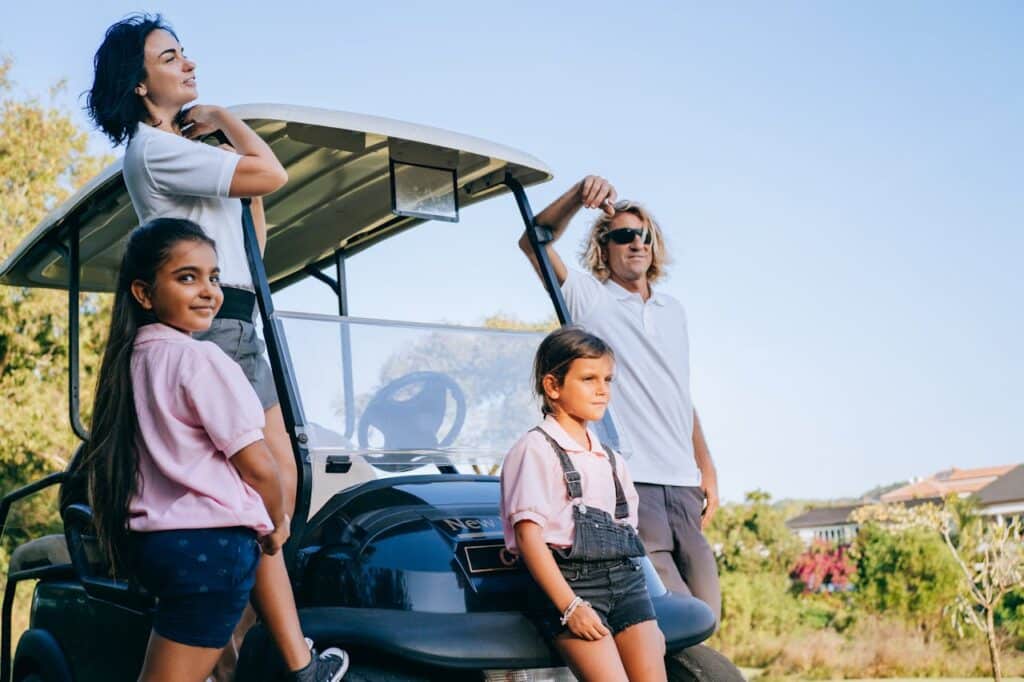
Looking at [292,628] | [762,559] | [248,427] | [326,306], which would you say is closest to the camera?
[248,427]

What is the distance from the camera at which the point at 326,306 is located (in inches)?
191

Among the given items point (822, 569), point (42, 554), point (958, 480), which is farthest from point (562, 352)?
point (958, 480)

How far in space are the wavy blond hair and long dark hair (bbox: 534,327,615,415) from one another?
1.23 metres

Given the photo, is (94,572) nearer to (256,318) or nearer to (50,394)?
(256,318)

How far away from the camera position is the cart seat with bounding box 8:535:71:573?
405cm

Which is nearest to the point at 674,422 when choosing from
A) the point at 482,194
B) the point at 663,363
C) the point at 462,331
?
the point at 663,363

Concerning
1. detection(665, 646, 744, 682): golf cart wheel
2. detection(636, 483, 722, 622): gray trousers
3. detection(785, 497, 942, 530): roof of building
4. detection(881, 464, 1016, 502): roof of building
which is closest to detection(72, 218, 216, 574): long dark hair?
detection(665, 646, 744, 682): golf cart wheel

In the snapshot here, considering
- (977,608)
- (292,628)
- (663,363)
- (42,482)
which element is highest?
(663,363)

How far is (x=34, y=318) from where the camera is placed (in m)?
17.0

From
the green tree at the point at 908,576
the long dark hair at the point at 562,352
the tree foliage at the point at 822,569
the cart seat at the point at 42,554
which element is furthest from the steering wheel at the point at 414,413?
the tree foliage at the point at 822,569

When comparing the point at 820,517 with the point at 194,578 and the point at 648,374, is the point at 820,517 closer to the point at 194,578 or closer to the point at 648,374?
the point at 648,374

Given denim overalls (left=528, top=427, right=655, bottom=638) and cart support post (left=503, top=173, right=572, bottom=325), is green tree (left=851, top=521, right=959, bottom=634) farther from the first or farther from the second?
denim overalls (left=528, top=427, right=655, bottom=638)

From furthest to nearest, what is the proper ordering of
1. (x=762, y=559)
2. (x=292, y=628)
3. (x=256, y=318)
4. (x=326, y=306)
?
(x=762, y=559) < (x=326, y=306) < (x=256, y=318) < (x=292, y=628)

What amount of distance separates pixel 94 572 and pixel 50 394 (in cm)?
1423
